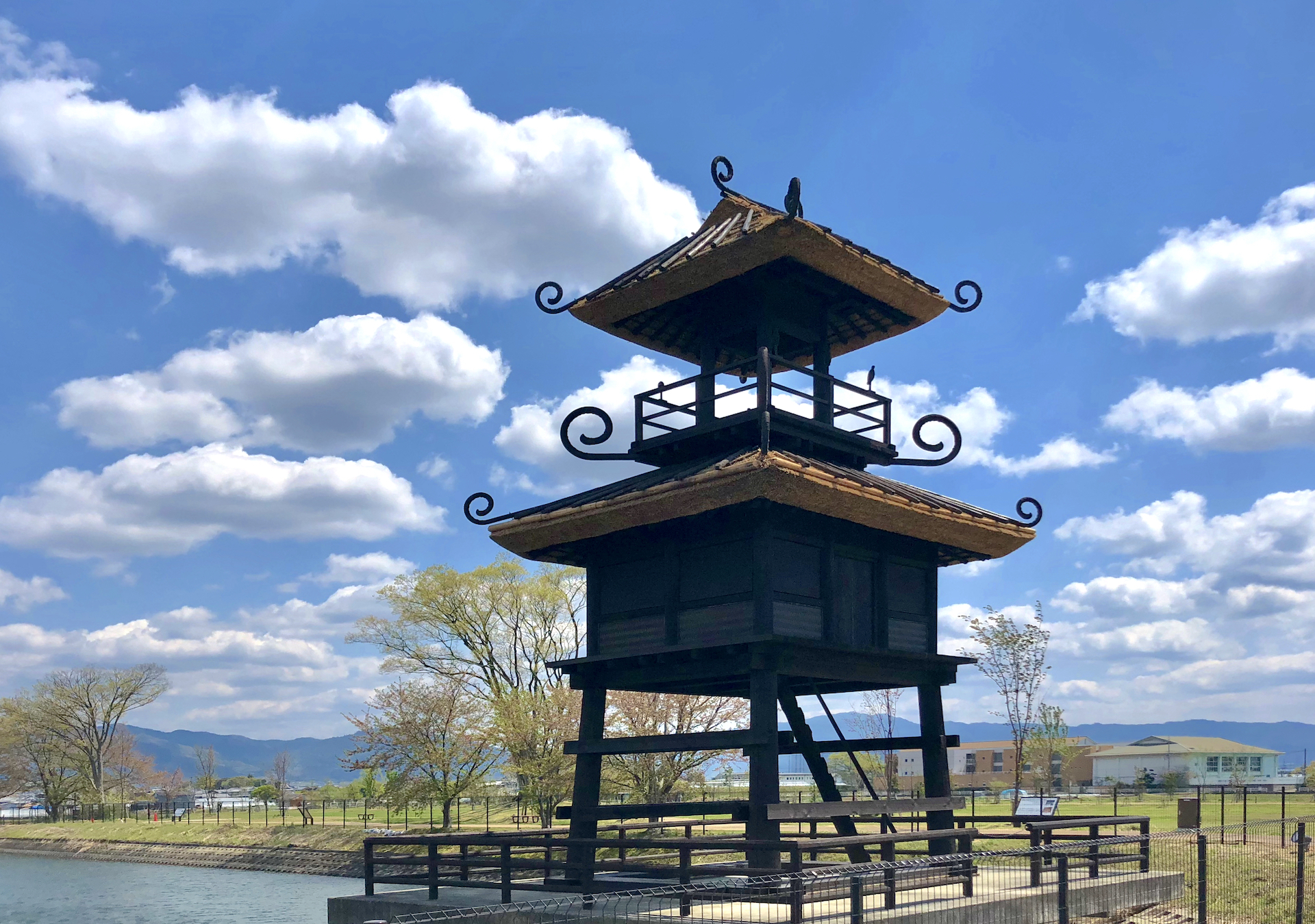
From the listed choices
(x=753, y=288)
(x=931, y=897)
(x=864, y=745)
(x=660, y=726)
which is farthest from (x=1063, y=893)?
(x=660, y=726)

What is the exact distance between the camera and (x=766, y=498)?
1516 centimetres

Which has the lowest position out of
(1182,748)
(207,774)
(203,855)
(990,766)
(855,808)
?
(207,774)

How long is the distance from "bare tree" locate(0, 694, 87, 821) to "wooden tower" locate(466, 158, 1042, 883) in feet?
280

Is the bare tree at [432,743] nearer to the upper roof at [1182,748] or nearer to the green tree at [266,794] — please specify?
the green tree at [266,794]

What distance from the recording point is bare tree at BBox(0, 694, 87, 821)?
8925cm

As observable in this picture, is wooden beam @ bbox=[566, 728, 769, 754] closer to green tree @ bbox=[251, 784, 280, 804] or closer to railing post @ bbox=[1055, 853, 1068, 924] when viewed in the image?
railing post @ bbox=[1055, 853, 1068, 924]

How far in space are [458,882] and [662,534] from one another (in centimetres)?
571

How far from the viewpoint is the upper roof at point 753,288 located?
649 inches

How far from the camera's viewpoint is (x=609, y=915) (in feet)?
44.0

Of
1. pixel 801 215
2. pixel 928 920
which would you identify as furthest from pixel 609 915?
pixel 801 215

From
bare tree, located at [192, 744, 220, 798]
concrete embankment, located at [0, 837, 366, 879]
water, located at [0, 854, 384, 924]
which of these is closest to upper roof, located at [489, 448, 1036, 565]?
water, located at [0, 854, 384, 924]

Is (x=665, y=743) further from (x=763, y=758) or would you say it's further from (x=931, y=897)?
(x=931, y=897)

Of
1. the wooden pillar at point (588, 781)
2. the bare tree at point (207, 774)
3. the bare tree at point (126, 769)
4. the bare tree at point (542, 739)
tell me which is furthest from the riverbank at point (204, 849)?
the bare tree at point (207, 774)

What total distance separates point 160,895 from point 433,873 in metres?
35.6
